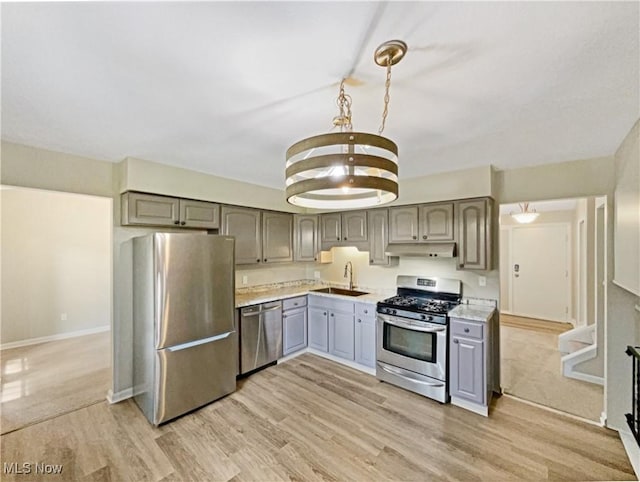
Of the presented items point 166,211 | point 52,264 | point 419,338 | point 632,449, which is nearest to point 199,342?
point 166,211

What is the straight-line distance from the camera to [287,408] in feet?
9.08

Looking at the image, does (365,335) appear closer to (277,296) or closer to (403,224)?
(277,296)

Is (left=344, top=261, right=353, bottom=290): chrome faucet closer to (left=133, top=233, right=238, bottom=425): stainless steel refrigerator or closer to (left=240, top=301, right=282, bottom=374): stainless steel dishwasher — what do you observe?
(left=240, top=301, right=282, bottom=374): stainless steel dishwasher

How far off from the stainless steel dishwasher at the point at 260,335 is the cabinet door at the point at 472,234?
2.42m

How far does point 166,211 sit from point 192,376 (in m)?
1.77

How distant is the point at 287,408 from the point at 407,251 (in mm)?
2245

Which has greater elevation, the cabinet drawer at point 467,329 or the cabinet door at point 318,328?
the cabinet drawer at point 467,329

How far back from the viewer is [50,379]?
3.31 meters

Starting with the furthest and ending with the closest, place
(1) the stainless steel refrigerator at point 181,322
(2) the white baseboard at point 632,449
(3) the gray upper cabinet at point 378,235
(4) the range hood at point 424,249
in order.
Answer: (3) the gray upper cabinet at point 378,235 < (4) the range hood at point 424,249 < (1) the stainless steel refrigerator at point 181,322 < (2) the white baseboard at point 632,449

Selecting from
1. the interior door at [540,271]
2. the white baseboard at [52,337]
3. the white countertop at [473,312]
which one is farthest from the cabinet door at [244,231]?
the interior door at [540,271]

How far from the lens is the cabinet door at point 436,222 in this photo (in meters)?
3.23

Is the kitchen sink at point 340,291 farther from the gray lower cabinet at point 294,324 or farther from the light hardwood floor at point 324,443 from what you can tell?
the light hardwood floor at point 324,443

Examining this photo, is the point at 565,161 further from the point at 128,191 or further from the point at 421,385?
the point at 128,191

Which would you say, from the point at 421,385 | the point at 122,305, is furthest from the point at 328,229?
the point at 122,305
